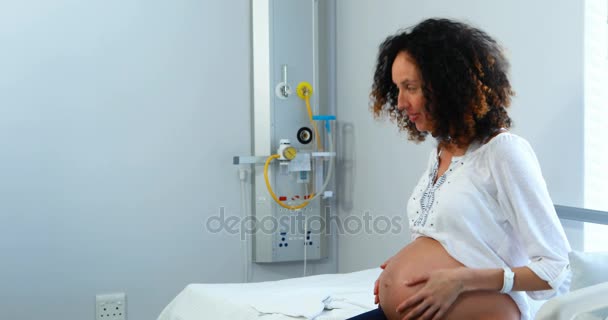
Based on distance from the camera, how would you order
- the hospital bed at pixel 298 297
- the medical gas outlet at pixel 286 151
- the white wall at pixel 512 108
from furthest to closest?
1. the medical gas outlet at pixel 286 151
2. the white wall at pixel 512 108
3. the hospital bed at pixel 298 297

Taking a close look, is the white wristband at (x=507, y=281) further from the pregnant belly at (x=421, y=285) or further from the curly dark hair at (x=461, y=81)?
the curly dark hair at (x=461, y=81)

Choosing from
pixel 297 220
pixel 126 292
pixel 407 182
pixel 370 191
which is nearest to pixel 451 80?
pixel 407 182

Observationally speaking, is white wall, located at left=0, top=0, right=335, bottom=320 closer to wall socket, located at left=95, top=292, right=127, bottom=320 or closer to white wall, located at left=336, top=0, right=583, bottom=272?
wall socket, located at left=95, top=292, right=127, bottom=320

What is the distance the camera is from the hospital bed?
47.9 inches

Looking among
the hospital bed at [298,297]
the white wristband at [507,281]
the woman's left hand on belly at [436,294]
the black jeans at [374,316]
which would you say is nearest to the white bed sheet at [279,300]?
the hospital bed at [298,297]

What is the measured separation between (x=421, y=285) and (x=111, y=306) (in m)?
1.78

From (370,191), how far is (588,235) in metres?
1.21

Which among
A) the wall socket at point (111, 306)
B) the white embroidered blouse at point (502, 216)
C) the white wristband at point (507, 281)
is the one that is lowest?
the wall socket at point (111, 306)

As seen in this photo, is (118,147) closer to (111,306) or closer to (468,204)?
(111,306)

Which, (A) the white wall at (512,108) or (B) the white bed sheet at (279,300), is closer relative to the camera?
(B) the white bed sheet at (279,300)

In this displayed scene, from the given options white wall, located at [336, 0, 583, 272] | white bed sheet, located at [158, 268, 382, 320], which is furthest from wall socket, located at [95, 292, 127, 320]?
white wall, located at [336, 0, 583, 272]

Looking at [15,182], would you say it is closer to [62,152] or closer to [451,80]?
[62,152]

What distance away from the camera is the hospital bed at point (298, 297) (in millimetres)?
1218

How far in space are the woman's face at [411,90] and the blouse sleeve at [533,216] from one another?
21 centimetres
